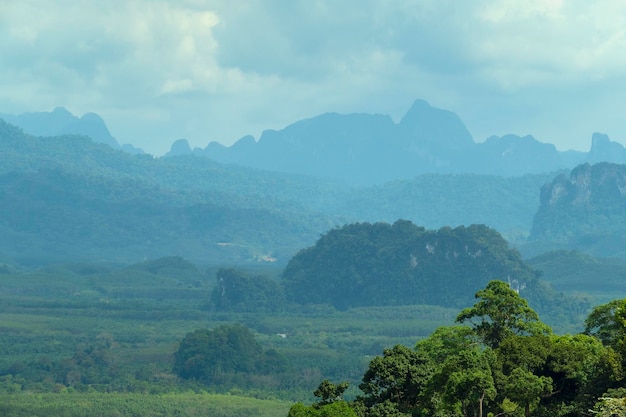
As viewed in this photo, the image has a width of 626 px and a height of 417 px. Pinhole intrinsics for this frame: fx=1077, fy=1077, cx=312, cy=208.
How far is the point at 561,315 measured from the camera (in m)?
153

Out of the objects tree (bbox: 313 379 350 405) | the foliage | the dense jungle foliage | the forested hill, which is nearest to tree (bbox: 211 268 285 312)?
the forested hill

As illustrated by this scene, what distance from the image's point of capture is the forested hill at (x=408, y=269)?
171 metres

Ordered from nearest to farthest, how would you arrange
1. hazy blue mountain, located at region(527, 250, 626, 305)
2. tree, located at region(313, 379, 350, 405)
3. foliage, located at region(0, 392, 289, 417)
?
tree, located at region(313, 379, 350, 405), foliage, located at region(0, 392, 289, 417), hazy blue mountain, located at region(527, 250, 626, 305)

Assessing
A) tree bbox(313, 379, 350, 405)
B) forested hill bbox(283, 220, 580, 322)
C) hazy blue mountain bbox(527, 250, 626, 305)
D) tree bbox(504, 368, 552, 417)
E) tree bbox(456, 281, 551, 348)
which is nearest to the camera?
tree bbox(504, 368, 552, 417)

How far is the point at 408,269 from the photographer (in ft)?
580

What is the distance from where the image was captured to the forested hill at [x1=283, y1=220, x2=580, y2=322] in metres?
171

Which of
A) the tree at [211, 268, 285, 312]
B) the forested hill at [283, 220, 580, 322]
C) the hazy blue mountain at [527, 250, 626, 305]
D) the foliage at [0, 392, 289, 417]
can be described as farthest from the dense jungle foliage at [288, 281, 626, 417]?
the hazy blue mountain at [527, 250, 626, 305]

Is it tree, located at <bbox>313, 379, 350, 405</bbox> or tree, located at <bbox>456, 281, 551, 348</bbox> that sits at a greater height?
tree, located at <bbox>456, 281, 551, 348</bbox>

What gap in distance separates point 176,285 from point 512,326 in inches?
5705

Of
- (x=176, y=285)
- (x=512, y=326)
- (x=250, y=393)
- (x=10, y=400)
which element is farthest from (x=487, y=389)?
(x=176, y=285)

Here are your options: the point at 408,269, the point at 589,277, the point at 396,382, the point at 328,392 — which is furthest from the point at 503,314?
A: the point at 589,277

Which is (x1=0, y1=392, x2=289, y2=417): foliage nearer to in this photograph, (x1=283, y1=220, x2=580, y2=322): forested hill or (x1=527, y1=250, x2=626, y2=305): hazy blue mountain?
(x1=283, y1=220, x2=580, y2=322): forested hill

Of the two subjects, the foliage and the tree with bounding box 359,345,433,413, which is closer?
the tree with bounding box 359,345,433,413

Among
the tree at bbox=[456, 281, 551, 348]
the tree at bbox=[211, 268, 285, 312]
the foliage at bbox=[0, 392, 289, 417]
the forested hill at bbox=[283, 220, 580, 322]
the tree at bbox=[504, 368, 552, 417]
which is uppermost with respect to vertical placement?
the forested hill at bbox=[283, 220, 580, 322]
